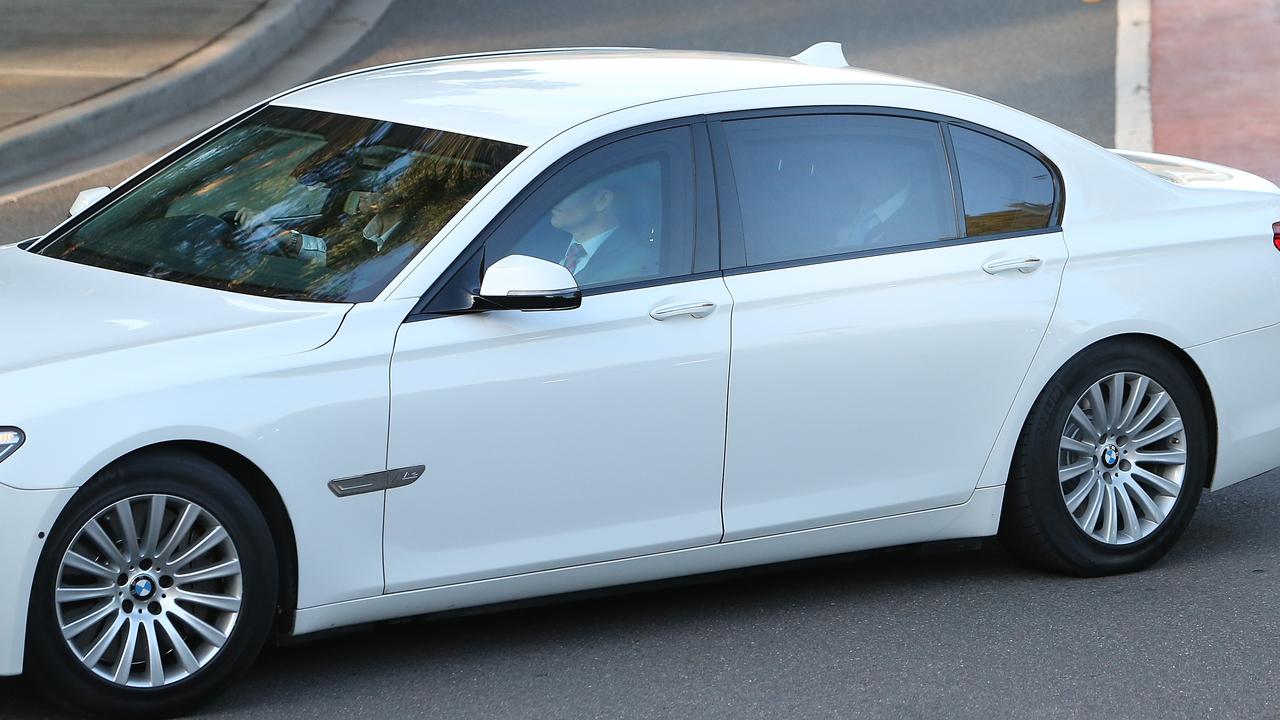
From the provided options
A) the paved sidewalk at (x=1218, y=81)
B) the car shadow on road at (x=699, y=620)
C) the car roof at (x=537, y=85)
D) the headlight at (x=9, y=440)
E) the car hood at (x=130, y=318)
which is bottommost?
the paved sidewalk at (x=1218, y=81)

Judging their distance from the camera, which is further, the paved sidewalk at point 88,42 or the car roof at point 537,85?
the paved sidewalk at point 88,42

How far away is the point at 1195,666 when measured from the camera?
5.22 meters

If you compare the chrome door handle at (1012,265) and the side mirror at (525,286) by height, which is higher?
the side mirror at (525,286)

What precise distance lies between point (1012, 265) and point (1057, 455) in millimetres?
645

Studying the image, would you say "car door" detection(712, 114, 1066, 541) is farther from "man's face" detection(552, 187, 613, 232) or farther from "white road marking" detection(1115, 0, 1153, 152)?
"white road marking" detection(1115, 0, 1153, 152)

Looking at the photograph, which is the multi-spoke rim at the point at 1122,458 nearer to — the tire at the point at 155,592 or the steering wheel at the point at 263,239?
the steering wheel at the point at 263,239

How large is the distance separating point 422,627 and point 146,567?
1133 mm

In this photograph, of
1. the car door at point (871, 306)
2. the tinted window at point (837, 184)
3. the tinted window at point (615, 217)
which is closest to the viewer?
the tinted window at point (615, 217)

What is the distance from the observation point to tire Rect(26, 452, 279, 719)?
4398 millimetres

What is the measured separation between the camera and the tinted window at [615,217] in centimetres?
511

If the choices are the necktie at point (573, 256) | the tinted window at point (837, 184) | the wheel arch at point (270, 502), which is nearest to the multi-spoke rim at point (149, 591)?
the wheel arch at point (270, 502)

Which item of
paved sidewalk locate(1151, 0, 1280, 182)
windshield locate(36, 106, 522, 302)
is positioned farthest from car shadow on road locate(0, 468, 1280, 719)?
paved sidewalk locate(1151, 0, 1280, 182)

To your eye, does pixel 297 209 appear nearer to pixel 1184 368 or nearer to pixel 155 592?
pixel 155 592

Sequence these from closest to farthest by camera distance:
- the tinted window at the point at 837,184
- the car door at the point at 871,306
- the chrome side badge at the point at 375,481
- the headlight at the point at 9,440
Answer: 1. the headlight at the point at 9,440
2. the chrome side badge at the point at 375,481
3. the car door at the point at 871,306
4. the tinted window at the point at 837,184
